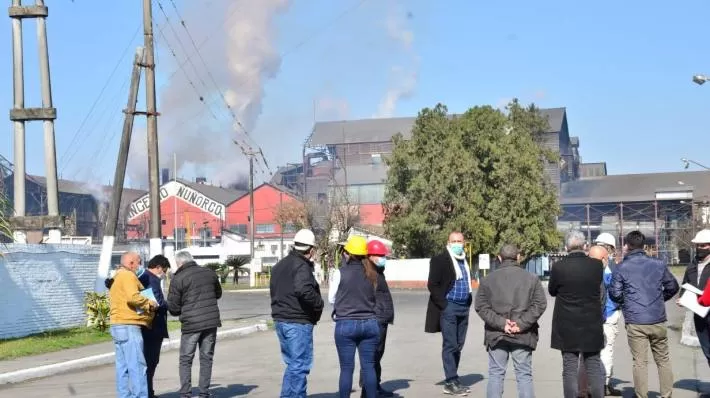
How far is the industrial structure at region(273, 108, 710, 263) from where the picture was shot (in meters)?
82.6

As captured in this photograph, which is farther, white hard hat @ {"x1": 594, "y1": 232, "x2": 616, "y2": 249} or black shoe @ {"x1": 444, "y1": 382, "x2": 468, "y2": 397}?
black shoe @ {"x1": 444, "y1": 382, "x2": 468, "y2": 397}

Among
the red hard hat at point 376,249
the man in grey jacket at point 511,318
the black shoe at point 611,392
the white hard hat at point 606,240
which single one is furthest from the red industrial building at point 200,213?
the man in grey jacket at point 511,318

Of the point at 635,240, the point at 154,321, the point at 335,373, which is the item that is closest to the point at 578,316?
the point at 635,240

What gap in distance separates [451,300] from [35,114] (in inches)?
560

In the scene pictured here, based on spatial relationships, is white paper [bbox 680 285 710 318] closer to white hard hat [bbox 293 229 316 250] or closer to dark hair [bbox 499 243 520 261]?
dark hair [bbox 499 243 520 261]

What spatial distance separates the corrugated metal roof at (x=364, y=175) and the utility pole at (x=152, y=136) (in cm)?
7275

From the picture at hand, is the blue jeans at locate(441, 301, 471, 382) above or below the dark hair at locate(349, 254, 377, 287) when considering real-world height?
below

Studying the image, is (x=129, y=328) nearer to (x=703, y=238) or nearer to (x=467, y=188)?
(x=703, y=238)

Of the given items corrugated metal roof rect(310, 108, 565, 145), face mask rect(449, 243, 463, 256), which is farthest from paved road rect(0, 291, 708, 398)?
corrugated metal roof rect(310, 108, 565, 145)

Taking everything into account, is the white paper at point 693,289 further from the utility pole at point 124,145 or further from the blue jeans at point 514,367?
the utility pole at point 124,145

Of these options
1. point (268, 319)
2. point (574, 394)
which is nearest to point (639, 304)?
point (574, 394)

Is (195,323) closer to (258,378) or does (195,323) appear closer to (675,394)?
(258,378)

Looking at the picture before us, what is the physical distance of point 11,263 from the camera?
1922 cm

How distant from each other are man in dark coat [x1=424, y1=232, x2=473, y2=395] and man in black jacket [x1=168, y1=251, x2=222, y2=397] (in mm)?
2489
